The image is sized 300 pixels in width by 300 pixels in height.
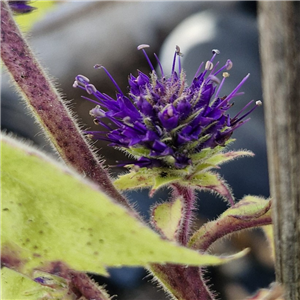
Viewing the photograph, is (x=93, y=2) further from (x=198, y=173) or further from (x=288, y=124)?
(x=288, y=124)

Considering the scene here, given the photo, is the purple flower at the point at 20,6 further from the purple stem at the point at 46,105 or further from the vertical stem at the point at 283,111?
the vertical stem at the point at 283,111

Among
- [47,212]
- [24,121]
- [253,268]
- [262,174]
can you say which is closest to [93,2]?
[24,121]

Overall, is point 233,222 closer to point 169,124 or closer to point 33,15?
point 169,124

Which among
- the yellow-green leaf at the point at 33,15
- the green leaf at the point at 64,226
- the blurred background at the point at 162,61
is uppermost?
the yellow-green leaf at the point at 33,15

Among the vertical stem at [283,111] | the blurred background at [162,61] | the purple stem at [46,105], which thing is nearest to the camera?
the vertical stem at [283,111]

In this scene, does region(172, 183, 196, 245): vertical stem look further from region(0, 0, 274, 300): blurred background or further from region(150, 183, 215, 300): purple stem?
region(0, 0, 274, 300): blurred background

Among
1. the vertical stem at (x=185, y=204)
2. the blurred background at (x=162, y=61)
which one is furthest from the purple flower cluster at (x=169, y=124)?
the blurred background at (x=162, y=61)
